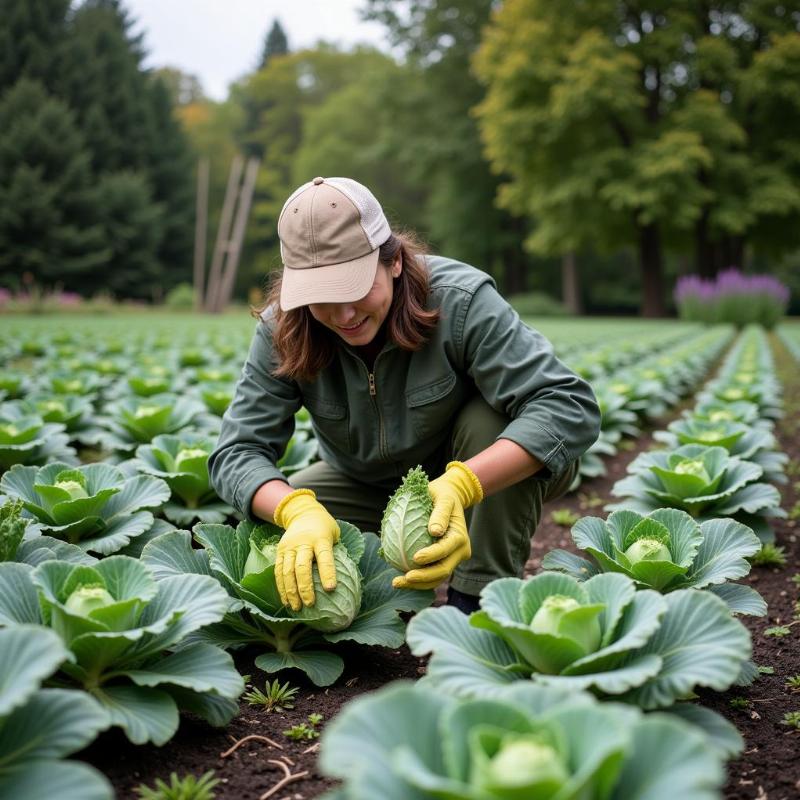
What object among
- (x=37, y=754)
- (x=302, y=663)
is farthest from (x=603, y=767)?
(x=302, y=663)

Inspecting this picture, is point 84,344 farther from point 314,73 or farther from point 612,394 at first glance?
point 314,73

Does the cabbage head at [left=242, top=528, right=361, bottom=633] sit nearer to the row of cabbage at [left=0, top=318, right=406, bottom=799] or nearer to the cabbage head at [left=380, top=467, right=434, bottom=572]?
the row of cabbage at [left=0, top=318, right=406, bottom=799]

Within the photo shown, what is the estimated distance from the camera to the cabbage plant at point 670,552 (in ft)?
7.27

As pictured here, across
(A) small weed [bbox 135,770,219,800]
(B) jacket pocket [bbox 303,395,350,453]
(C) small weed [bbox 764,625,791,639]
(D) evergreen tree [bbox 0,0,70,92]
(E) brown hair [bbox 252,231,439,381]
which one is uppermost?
(D) evergreen tree [bbox 0,0,70,92]

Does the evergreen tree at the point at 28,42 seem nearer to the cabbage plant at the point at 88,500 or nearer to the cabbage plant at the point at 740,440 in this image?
the cabbage plant at the point at 88,500

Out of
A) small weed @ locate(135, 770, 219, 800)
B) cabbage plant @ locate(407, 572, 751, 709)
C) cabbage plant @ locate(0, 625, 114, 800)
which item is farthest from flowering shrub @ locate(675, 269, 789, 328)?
cabbage plant @ locate(0, 625, 114, 800)

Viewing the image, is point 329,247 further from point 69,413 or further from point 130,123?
point 130,123

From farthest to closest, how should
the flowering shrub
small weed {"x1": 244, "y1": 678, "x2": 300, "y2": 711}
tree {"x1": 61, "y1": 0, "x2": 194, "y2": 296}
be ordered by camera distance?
tree {"x1": 61, "y1": 0, "x2": 194, "y2": 296}
the flowering shrub
small weed {"x1": 244, "y1": 678, "x2": 300, "y2": 711}

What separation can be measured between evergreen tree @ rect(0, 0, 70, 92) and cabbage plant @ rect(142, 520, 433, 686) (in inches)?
1381

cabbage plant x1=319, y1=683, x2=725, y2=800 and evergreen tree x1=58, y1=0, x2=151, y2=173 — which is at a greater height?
evergreen tree x1=58, y1=0, x2=151, y2=173

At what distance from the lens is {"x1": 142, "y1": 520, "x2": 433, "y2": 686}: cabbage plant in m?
2.24

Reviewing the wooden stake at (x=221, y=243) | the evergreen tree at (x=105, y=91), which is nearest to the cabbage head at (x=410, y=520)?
the wooden stake at (x=221, y=243)

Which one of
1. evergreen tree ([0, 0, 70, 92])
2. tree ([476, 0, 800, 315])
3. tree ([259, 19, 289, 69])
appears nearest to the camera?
tree ([476, 0, 800, 315])

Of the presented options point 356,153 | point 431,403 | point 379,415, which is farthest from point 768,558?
point 356,153
